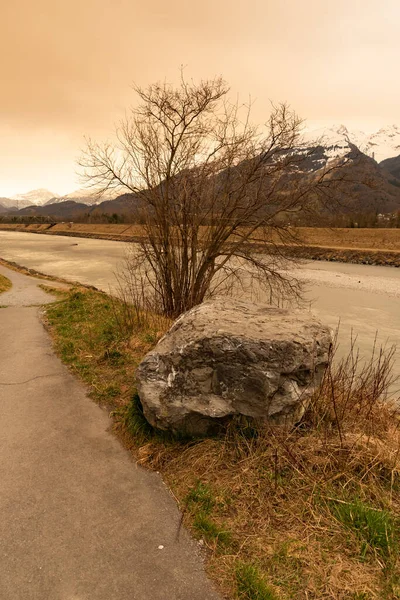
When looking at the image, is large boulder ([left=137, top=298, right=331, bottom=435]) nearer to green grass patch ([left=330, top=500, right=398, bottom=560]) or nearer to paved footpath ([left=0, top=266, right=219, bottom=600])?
paved footpath ([left=0, top=266, right=219, bottom=600])

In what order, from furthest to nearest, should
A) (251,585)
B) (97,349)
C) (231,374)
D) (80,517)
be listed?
(97,349), (231,374), (80,517), (251,585)

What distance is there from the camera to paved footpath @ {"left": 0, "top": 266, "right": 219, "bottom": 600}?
235cm

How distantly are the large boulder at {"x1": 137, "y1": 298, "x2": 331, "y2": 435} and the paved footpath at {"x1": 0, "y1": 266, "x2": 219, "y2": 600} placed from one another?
0.75 m

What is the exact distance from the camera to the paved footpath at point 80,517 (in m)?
2.35

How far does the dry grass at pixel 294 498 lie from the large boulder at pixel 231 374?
0.76 ft

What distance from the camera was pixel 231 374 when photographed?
11.8ft

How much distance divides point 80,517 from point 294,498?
179 centimetres

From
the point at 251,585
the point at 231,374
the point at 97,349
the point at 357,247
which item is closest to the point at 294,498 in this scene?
the point at 251,585

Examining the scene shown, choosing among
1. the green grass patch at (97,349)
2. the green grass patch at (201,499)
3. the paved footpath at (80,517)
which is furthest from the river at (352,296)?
the paved footpath at (80,517)

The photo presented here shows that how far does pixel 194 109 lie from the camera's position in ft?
31.8

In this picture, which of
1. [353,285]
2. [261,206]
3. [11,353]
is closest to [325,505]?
[11,353]

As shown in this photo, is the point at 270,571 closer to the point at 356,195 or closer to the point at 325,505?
the point at 325,505

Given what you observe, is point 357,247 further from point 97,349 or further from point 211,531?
point 211,531

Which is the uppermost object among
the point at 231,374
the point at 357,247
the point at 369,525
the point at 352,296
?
the point at 231,374
